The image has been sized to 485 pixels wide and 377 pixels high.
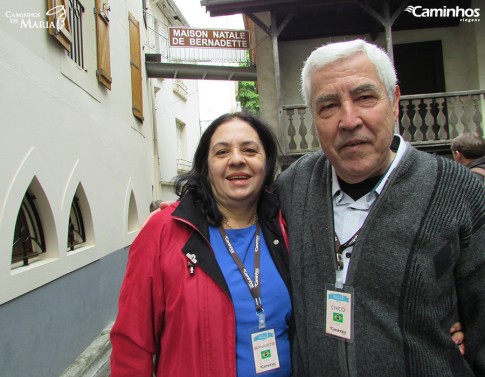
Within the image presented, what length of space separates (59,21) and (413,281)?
15.6 ft

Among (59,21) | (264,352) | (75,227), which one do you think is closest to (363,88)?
(264,352)

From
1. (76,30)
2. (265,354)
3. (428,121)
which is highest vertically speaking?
(76,30)

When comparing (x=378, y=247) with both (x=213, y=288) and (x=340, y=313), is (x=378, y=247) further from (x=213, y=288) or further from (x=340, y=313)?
(x=213, y=288)

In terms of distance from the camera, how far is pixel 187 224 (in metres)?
1.78

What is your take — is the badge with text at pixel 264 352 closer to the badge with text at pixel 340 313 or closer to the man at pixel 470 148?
the badge with text at pixel 340 313

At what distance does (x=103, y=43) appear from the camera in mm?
6227

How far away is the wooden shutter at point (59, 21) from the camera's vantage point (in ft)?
14.2

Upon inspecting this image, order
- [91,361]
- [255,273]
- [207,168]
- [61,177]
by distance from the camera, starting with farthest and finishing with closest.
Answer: [91,361], [61,177], [207,168], [255,273]

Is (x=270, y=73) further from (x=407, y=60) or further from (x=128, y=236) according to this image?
(x=128, y=236)

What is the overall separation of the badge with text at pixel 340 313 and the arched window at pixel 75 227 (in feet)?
14.7

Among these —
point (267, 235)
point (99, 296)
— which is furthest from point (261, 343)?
point (99, 296)

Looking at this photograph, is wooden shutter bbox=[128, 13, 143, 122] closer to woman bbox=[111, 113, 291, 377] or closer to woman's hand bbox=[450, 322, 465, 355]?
woman bbox=[111, 113, 291, 377]

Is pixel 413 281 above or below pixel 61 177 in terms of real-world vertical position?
below

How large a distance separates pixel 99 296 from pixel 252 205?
4520 millimetres
